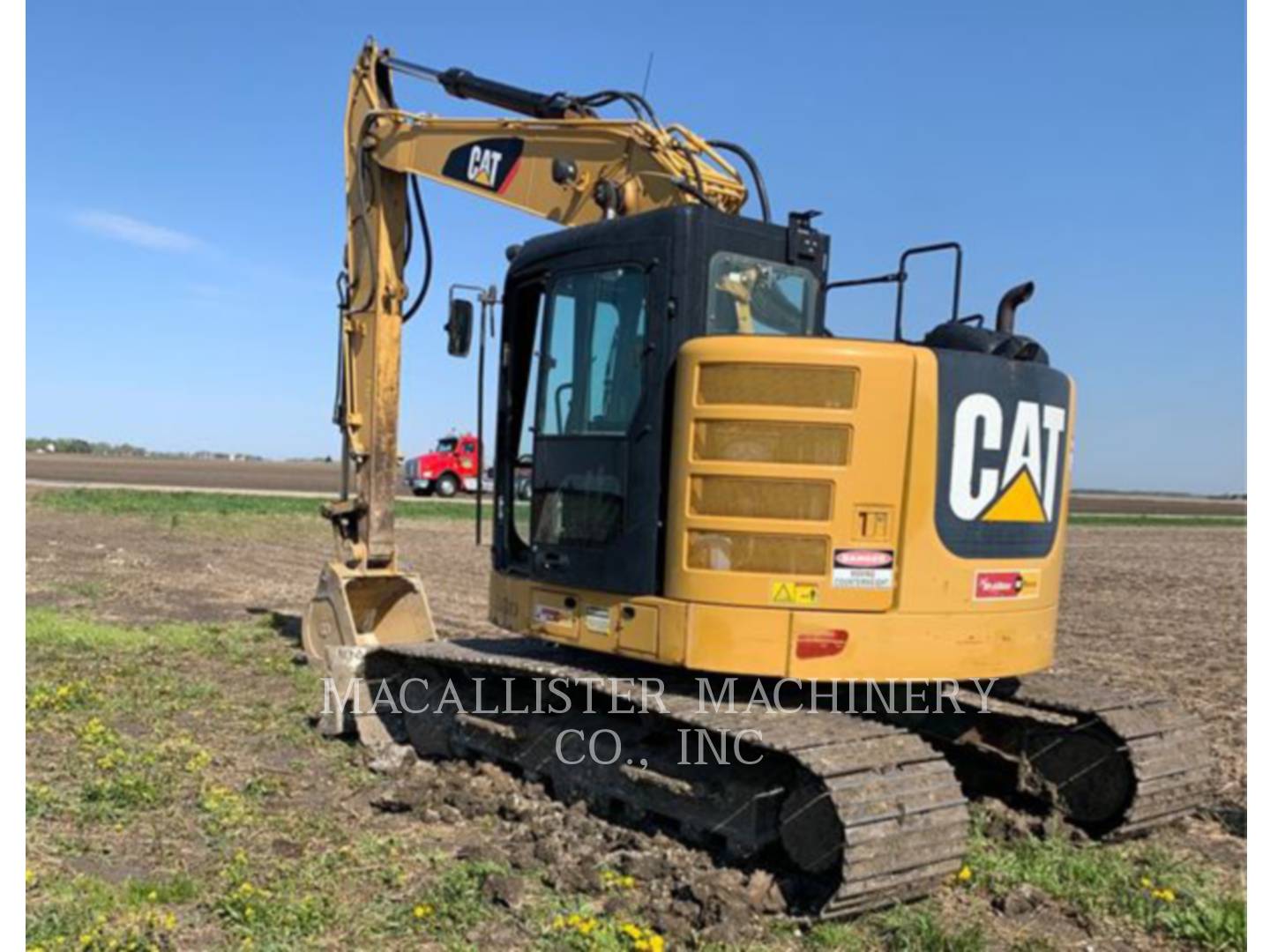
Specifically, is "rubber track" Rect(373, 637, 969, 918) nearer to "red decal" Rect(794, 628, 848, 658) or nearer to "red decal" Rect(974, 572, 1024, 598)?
"red decal" Rect(794, 628, 848, 658)

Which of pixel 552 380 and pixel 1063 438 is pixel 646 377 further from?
pixel 1063 438

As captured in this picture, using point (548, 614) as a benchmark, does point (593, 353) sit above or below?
above

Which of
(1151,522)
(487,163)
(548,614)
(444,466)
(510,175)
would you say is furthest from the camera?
(1151,522)

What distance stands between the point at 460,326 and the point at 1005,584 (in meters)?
3.79

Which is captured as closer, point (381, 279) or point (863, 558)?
point (863, 558)

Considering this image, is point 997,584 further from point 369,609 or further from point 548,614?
point 369,609

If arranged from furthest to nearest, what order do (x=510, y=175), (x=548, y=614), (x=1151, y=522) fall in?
1. (x=1151, y=522)
2. (x=510, y=175)
3. (x=548, y=614)

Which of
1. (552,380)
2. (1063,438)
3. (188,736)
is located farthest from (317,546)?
(1063,438)

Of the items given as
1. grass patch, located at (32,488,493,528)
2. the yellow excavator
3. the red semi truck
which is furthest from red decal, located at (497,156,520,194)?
the red semi truck

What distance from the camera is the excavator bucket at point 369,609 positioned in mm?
9062

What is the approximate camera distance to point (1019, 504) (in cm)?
572

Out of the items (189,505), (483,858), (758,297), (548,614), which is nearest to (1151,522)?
(189,505)

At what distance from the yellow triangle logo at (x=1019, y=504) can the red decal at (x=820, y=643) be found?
975 mm

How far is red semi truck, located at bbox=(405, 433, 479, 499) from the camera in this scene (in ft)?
145
